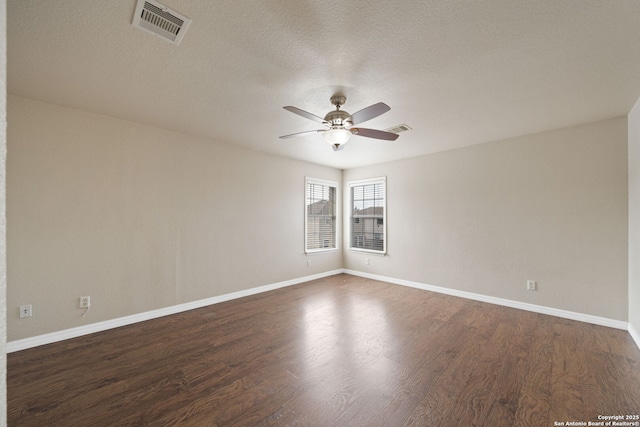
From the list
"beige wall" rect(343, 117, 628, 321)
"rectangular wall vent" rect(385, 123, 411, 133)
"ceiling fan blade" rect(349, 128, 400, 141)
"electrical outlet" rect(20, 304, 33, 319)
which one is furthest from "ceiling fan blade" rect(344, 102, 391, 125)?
"electrical outlet" rect(20, 304, 33, 319)

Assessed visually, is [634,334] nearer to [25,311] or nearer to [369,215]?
[369,215]

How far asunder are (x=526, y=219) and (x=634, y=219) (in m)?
0.99

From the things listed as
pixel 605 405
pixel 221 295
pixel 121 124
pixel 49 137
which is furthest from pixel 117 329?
pixel 605 405

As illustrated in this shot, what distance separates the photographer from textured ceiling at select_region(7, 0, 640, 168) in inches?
60.7

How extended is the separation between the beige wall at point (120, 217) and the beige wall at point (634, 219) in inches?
184

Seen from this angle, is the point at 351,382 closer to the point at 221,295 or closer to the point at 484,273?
the point at 221,295

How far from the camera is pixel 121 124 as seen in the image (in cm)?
314

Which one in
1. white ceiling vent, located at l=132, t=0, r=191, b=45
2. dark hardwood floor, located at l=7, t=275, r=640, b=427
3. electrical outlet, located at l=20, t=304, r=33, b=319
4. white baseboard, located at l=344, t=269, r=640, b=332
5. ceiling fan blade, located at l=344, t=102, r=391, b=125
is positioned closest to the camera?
white ceiling vent, located at l=132, t=0, r=191, b=45

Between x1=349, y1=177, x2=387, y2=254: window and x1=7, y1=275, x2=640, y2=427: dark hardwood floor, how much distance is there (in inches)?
90.0

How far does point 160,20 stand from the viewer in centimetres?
161

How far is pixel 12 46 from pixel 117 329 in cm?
282

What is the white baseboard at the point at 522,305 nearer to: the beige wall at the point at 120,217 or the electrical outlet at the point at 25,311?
the beige wall at the point at 120,217

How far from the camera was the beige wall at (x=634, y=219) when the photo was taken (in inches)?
104

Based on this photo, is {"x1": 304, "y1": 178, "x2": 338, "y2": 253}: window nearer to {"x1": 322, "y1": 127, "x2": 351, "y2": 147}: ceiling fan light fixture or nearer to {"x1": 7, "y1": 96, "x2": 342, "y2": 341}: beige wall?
{"x1": 7, "y1": 96, "x2": 342, "y2": 341}: beige wall
